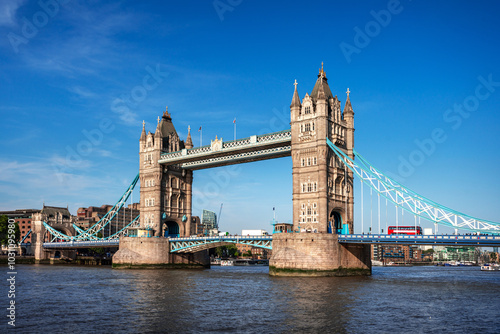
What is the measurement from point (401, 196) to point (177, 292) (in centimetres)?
3445

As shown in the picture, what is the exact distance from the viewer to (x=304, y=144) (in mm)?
78438

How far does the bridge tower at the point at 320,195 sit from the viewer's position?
70.6 meters

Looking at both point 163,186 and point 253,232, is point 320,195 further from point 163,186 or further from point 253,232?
point 163,186

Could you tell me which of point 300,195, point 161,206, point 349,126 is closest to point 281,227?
point 300,195

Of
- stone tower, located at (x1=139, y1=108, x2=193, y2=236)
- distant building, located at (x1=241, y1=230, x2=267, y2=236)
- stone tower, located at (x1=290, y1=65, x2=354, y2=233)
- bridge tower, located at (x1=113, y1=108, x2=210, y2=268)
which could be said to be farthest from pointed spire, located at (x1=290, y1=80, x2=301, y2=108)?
stone tower, located at (x1=139, y1=108, x2=193, y2=236)

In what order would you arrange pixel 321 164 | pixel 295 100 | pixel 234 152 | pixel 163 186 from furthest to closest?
pixel 163 186 → pixel 234 152 → pixel 295 100 → pixel 321 164

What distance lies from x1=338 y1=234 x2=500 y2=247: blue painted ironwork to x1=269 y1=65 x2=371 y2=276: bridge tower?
401 centimetres

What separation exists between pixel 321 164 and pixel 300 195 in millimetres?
6031

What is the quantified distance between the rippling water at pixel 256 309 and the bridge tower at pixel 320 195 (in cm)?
1115

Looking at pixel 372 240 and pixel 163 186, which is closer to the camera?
pixel 372 240

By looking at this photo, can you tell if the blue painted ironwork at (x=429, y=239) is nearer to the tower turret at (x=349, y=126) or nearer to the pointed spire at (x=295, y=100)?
the tower turret at (x=349, y=126)

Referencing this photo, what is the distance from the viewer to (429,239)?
208ft

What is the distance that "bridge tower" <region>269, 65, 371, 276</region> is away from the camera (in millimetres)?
70625

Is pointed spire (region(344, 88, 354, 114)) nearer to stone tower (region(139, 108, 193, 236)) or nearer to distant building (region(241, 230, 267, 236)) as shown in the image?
distant building (region(241, 230, 267, 236))
